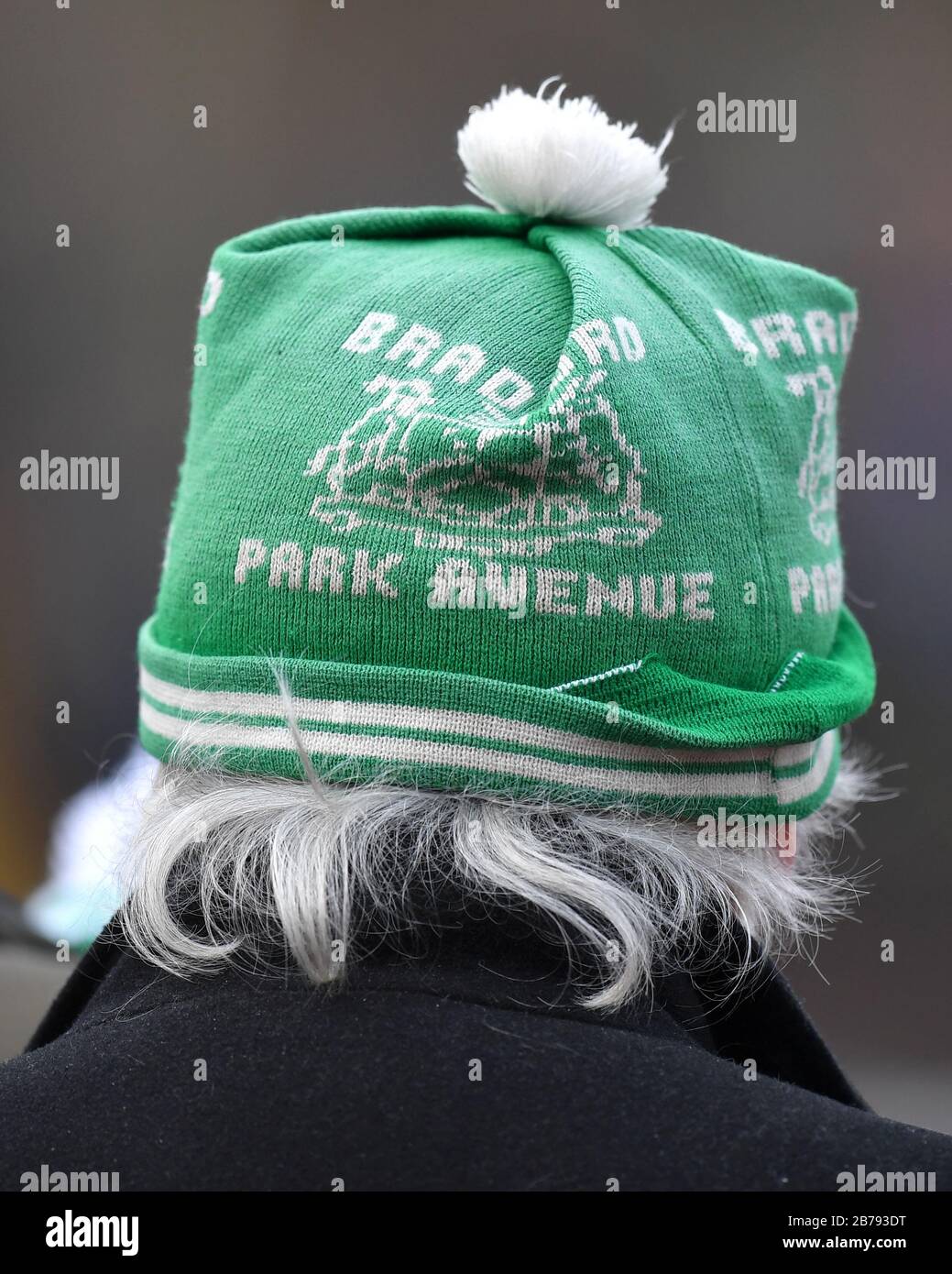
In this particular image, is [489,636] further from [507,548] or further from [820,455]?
[820,455]

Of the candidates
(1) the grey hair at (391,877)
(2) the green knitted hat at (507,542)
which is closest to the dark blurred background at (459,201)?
(2) the green knitted hat at (507,542)

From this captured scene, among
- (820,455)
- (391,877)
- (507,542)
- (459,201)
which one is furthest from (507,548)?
(459,201)

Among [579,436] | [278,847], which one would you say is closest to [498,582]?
[579,436]

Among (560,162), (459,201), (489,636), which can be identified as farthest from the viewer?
(459,201)

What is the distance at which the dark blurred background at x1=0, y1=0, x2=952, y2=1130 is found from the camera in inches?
124

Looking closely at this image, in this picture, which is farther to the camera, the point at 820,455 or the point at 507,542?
the point at 820,455

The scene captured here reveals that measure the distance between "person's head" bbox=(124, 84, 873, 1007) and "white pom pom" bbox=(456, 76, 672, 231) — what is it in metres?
0.10

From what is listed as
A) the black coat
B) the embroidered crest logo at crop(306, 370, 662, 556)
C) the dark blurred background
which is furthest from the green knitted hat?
the dark blurred background

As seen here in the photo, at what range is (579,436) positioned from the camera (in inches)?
41.2

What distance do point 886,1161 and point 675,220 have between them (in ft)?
8.99

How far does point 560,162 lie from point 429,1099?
948 mm

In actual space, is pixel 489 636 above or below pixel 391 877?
above

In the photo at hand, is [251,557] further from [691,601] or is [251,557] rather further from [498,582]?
[691,601]

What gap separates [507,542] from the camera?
1059 millimetres
